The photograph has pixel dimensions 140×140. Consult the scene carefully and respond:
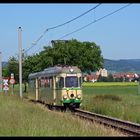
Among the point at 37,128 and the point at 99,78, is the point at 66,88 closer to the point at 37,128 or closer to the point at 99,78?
the point at 37,128

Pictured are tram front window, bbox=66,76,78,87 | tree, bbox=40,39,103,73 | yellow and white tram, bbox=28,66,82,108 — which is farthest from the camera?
tree, bbox=40,39,103,73

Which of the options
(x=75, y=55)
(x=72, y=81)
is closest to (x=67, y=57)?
(x=75, y=55)

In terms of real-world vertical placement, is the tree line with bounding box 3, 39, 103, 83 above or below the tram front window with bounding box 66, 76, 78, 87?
above

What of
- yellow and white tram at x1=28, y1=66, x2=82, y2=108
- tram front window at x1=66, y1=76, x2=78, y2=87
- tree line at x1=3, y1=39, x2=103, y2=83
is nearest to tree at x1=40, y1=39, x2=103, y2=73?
tree line at x1=3, y1=39, x2=103, y2=83

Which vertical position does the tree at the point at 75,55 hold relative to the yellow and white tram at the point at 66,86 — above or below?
above

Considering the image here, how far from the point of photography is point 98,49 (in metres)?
94.9

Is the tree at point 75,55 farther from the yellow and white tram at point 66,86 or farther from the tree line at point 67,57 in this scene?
the yellow and white tram at point 66,86

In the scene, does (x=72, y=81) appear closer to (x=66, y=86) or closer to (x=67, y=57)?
(x=66, y=86)

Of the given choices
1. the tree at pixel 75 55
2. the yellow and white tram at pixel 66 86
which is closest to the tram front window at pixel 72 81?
the yellow and white tram at pixel 66 86

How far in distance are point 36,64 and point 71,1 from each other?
85055mm

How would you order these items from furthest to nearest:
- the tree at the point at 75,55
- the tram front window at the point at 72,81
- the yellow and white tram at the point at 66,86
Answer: the tree at the point at 75,55 < the tram front window at the point at 72,81 < the yellow and white tram at the point at 66,86

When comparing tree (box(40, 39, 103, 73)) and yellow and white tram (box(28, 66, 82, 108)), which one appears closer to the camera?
yellow and white tram (box(28, 66, 82, 108))

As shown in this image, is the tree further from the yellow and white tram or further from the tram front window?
the tram front window

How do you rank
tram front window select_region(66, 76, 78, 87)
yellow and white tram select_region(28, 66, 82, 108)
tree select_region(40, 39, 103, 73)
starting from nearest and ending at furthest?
yellow and white tram select_region(28, 66, 82, 108), tram front window select_region(66, 76, 78, 87), tree select_region(40, 39, 103, 73)
